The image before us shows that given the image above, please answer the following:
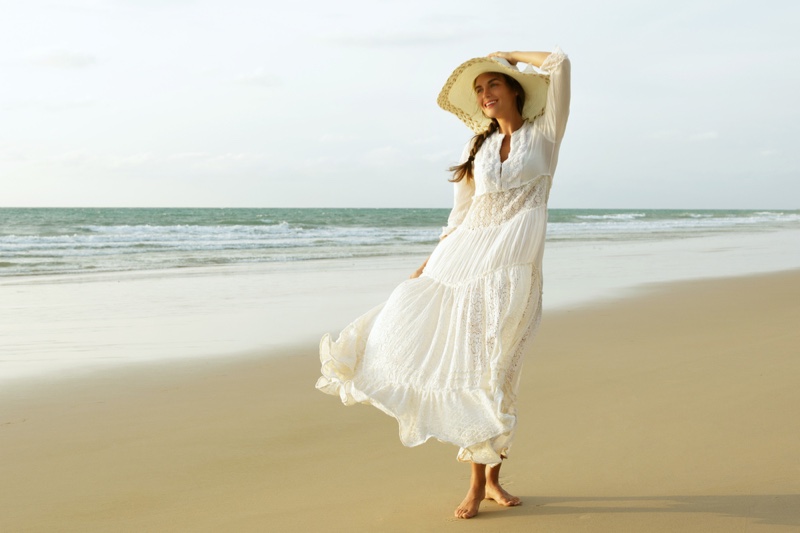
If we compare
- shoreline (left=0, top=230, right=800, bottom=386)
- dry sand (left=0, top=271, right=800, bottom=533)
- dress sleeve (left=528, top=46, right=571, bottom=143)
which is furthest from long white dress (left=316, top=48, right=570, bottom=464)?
shoreline (left=0, top=230, right=800, bottom=386)

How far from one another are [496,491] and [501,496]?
0.12 feet

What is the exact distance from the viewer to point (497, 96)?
343 cm

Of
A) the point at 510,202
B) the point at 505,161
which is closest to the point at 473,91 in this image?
the point at 505,161

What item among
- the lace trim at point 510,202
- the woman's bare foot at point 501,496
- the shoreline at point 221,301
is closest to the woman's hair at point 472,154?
the lace trim at point 510,202

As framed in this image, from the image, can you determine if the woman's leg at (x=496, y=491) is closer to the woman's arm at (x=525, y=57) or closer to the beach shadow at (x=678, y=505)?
the beach shadow at (x=678, y=505)

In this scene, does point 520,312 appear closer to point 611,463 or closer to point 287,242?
point 611,463

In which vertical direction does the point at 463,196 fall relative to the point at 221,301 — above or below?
above

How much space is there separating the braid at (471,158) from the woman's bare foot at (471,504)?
4.60 ft

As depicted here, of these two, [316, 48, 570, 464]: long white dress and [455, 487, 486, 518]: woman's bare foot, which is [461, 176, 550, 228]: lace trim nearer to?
[316, 48, 570, 464]: long white dress

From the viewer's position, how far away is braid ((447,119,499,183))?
11.7ft

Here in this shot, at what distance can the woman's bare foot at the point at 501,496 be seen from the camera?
3385 millimetres

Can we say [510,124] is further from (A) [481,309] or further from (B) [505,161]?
(A) [481,309]

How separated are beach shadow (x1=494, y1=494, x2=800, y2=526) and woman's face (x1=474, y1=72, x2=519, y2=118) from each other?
172cm

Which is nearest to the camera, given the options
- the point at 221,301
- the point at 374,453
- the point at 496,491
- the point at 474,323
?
the point at 474,323
